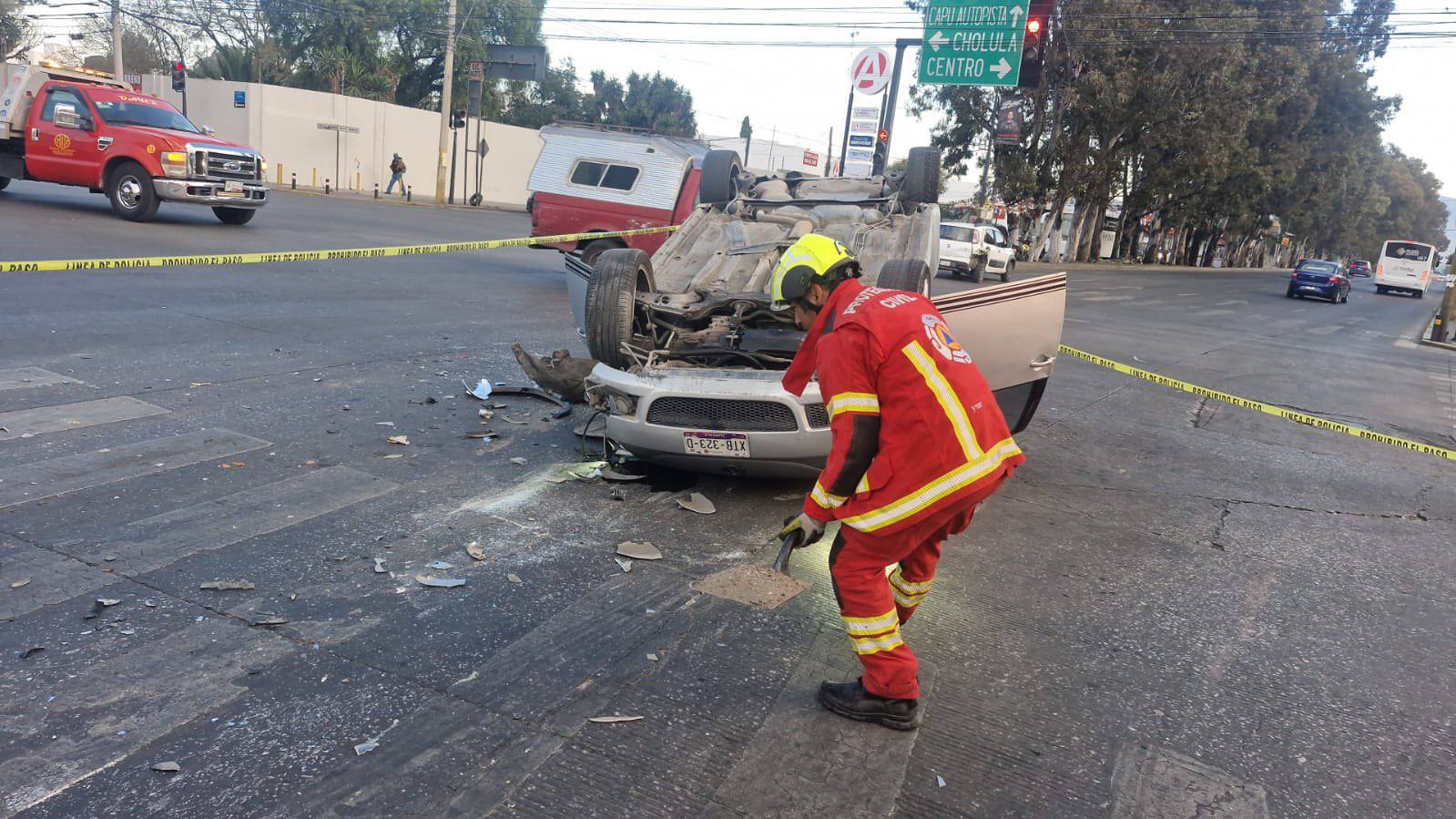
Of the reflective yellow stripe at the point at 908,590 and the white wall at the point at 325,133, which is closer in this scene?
the reflective yellow stripe at the point at 908,590

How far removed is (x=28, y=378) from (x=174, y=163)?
437 inches

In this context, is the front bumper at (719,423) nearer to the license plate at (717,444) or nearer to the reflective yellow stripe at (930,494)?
the license plate at (717,444)

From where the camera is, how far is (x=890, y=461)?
3.12 meters

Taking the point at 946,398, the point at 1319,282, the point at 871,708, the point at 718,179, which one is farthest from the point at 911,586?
the point at 1319,282

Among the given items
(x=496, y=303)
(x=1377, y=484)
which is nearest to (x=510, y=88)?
(x=496, y=303)

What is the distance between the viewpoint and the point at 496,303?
491 inches

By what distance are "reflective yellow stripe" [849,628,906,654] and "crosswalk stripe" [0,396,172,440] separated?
15.9 feet

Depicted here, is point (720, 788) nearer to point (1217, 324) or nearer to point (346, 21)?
point (1217, 324)

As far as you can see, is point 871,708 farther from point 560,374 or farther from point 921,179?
point 921,179

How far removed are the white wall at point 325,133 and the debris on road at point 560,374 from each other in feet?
111

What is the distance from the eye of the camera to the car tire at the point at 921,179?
8039 millimetres

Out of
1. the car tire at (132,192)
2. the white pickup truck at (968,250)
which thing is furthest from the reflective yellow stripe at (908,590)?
the white pickup truck at (968,250)

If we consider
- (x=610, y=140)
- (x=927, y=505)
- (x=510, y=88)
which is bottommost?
(x=927, y=505)

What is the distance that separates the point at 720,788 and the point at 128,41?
63.3 metres
